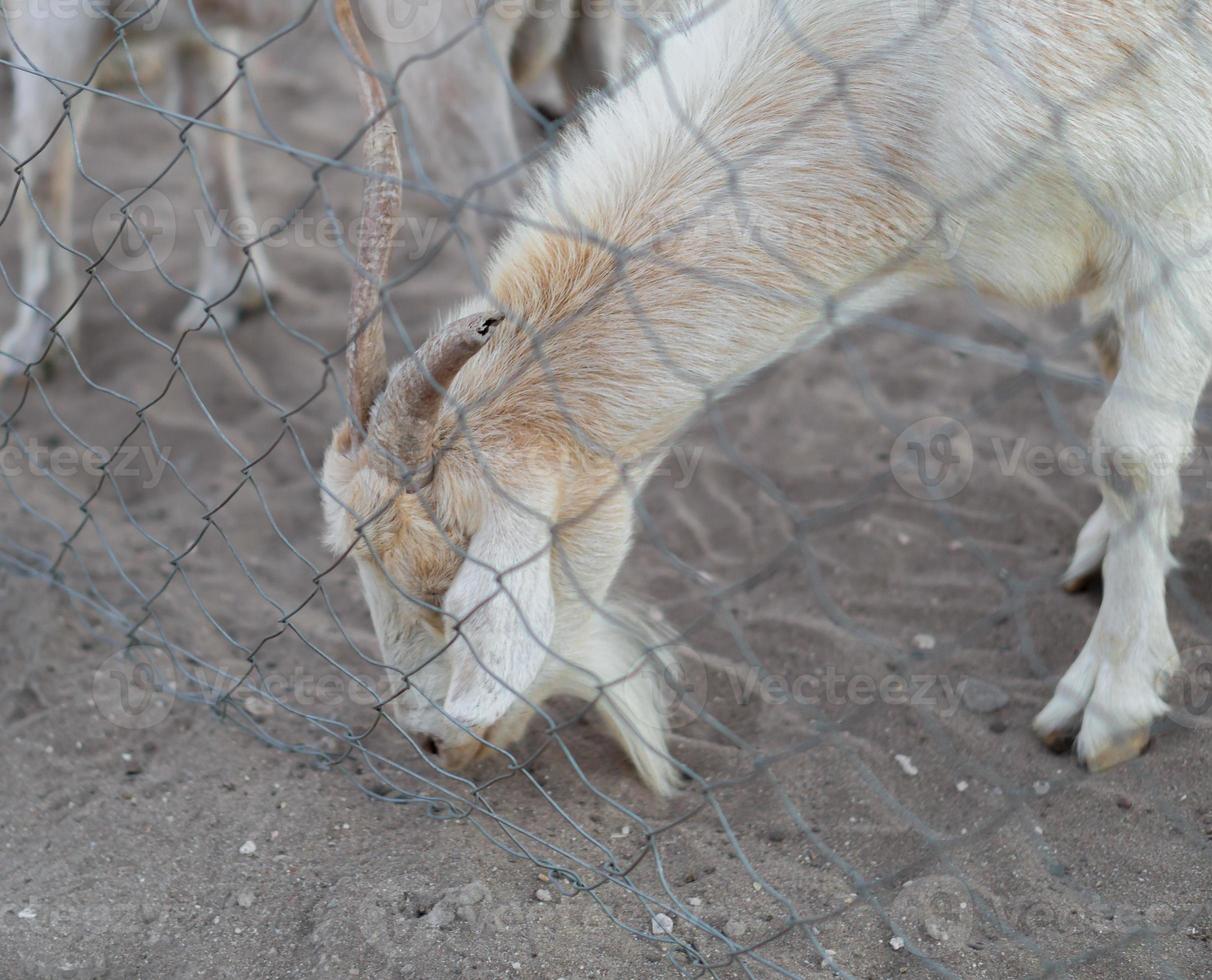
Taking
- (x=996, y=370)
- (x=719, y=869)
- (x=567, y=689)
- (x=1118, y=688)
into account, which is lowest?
(x=996, y=370)

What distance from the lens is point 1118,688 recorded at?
3.16 m

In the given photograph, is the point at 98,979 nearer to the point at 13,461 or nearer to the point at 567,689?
the point at 567,689

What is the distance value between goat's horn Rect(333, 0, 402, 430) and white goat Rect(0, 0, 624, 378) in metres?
0.97

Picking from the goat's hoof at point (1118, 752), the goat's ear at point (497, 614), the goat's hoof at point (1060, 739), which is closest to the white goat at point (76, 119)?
the goat's ear at point (497, 614)

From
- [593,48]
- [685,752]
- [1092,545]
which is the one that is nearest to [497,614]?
[685,752]

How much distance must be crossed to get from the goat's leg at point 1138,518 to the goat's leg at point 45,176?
370 cm

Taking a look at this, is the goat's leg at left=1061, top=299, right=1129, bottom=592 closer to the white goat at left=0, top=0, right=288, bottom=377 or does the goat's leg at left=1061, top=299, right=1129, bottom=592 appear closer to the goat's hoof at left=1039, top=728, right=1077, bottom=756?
the goat's hoof at left=1039, top=728, right=1077, bottom=756

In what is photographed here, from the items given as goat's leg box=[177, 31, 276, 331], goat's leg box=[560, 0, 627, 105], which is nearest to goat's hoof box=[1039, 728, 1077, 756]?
goat's leg box=[560, 0, 627, 105]

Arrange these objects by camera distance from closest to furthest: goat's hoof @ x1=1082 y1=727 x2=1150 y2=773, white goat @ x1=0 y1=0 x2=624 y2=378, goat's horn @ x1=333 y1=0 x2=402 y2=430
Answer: goat's horn @ x1=333 y1=0 x2=402 y2=430 → goat's hoof @ x1=1082 y1=727 x2=1150 y2=773 → white goat @ x1=0 y1=0 x2=624 y2=378

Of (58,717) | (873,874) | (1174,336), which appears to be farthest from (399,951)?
(1174,336)

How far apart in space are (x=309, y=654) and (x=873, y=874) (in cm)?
175

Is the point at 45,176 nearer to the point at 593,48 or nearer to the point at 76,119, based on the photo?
the point at 76,119

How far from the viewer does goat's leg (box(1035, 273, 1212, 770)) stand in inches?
112

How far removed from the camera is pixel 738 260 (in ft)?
9.02
